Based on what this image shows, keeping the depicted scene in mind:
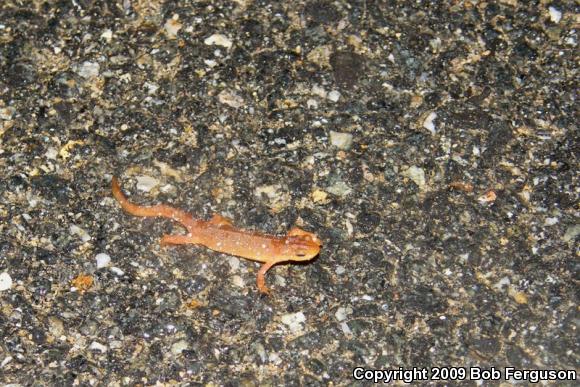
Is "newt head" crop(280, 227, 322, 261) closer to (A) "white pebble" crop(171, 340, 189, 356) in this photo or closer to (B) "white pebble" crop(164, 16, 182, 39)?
(A) "white pebble" crop(171, 340, 189, 356)

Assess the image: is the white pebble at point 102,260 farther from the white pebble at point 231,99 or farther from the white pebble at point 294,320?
the white pebble at point 231,99

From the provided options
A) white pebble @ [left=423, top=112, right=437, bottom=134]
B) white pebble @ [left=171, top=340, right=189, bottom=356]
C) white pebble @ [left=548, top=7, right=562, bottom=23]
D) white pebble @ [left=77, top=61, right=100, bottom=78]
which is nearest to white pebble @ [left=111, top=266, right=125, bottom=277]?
white pebble @ [left=171, top=340, right=189, bottom=356]

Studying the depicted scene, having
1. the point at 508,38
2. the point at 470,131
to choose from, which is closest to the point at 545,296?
the point at 470,131

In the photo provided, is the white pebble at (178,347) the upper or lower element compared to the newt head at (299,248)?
lower

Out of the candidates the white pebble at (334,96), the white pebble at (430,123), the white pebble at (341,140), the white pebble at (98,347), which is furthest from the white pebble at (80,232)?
the white pebble at (430,123)

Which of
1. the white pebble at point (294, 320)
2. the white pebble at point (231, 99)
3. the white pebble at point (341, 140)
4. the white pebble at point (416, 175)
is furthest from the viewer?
the white pebble at point (231, 99)

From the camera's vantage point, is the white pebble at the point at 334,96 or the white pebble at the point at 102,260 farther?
the white pebble at the point at 334,96
